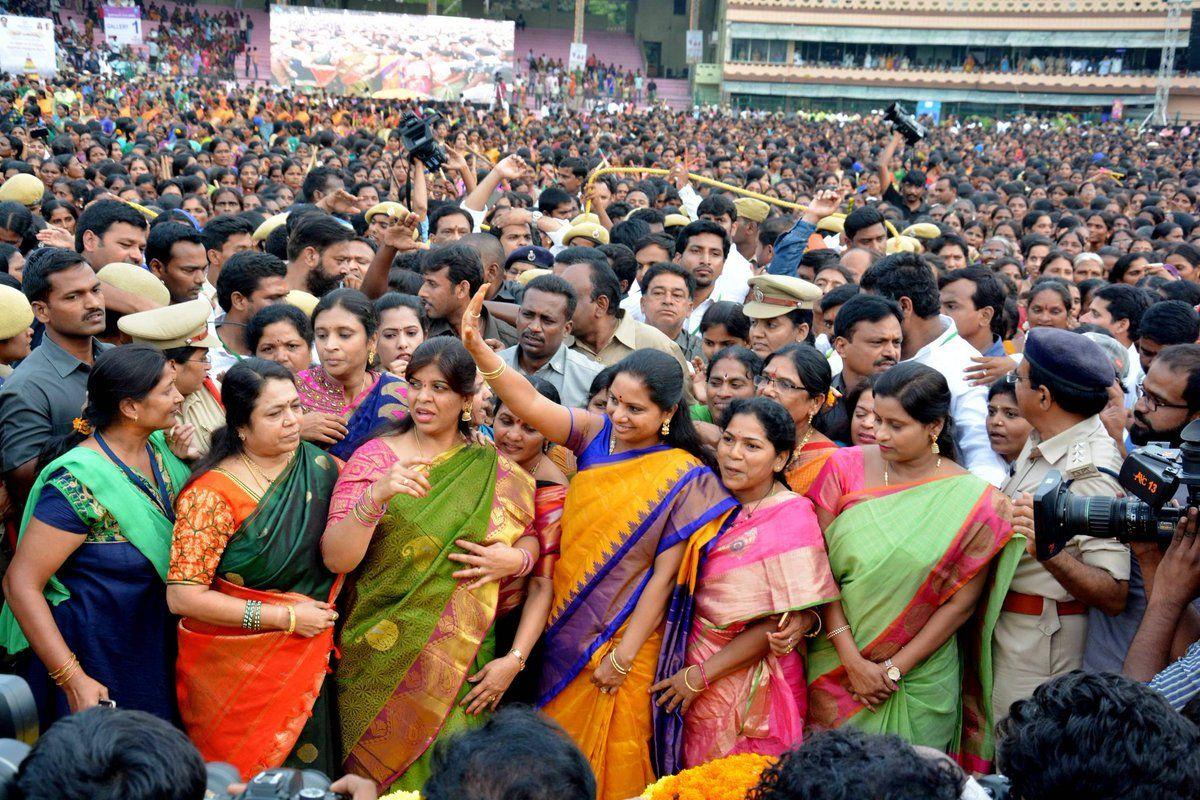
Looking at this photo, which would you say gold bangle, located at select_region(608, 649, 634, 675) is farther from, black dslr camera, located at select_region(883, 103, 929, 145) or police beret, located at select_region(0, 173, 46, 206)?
black dslr camera, located at select_region(883, 103, 929, 145)

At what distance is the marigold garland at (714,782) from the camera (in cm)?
199

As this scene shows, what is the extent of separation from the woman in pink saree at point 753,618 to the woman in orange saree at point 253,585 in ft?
3.23

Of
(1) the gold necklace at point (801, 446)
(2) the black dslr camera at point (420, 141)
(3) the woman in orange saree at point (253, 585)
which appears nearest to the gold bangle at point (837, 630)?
(1) the gold necklace at point (801, 446)

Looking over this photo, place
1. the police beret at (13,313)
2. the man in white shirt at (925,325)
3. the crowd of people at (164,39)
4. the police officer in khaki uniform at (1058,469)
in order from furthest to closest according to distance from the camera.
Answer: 1. the crowd of people at (164,39)
2. the man in white shirt at (925,325)
3. the police beret at (13,313)
4. the police officer in khaki uniform at (1058,469)

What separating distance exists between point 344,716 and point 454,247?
2.14 metres

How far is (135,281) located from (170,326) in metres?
1.08

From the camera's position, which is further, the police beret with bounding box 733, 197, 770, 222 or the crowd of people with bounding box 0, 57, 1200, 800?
the police beret with bounding box 733, 197, 770, 222

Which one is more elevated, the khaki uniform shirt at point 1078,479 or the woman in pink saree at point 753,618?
the khaki uniform shirt at point 1078,479

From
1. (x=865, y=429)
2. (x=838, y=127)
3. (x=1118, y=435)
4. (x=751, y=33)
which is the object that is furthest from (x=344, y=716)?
(x=751, y=33)

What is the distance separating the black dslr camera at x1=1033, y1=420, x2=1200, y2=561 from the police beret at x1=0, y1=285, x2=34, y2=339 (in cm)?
313

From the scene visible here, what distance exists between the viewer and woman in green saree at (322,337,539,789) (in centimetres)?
288

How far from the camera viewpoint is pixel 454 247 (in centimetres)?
443

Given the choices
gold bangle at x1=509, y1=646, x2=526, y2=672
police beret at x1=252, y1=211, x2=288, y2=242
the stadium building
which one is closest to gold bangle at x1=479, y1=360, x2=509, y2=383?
gold bangle at x1=509, y1=646, x2=526, y2=672

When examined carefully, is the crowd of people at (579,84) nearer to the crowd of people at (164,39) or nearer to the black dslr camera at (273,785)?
the crowd of people at (164,39)
